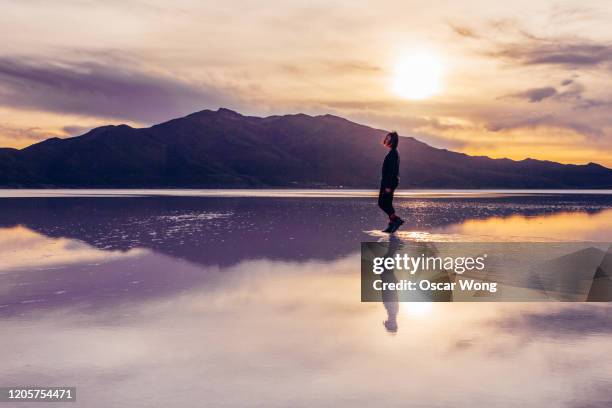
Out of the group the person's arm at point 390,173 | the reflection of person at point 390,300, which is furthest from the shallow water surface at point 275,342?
the person's arm at point 390,173

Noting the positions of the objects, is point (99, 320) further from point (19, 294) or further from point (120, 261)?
point (120, 261)

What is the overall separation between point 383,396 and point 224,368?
206 centimetres

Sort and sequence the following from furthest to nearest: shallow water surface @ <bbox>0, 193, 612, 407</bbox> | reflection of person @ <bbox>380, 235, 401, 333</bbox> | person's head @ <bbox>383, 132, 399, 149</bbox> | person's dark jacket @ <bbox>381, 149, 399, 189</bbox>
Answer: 1. person's dark jacket @ <bbox>381, 149, 399, 189</bbox>
2. person's head @ <bbox>383, 132, 399, 149</bbox>
3. reflection of person @ <bbox>380, 235, 401, 333</bbox>
4. shallow water surface @ <bbox>0, 193, 612, 407</bbox>

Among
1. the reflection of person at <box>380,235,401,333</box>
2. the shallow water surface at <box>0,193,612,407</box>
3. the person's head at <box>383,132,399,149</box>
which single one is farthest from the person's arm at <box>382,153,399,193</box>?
the shallow water surface at <box>0,193,612,407</box>

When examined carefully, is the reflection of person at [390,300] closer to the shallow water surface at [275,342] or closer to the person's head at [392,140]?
the shallow water surface at [275,342]

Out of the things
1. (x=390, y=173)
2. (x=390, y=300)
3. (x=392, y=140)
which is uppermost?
(x=392, y=140)

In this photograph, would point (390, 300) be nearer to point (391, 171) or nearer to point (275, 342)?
point (275, 342)

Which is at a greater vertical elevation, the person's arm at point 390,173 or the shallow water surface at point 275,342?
the person's arm at point 390,173

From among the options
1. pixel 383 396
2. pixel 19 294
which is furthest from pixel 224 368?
pixel 19 294

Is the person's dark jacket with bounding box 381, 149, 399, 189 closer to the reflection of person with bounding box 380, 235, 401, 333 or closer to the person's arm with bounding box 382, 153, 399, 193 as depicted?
the person's arm with bounding box 382, 153, 399, 193

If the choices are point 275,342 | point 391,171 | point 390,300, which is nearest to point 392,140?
point 391,171

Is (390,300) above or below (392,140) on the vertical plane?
below

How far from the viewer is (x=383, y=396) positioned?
6.53 meters

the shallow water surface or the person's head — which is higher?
the person's head
